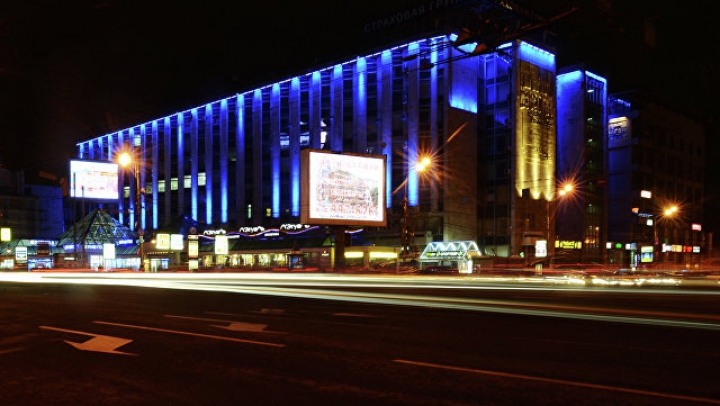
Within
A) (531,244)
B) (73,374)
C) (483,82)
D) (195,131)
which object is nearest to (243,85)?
(195,131)

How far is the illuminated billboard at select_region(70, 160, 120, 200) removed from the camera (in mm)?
34312

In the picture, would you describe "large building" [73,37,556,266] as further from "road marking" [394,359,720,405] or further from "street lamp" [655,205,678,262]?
"road marking" [394,359,720,405]

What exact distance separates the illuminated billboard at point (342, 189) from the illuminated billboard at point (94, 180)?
1188 cm

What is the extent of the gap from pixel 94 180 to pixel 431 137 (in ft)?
107

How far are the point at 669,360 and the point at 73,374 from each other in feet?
27.4

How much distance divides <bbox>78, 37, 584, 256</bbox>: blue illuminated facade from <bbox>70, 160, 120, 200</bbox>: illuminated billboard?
56.6 feet

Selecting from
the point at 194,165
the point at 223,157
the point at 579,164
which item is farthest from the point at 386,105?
the point at 194,165

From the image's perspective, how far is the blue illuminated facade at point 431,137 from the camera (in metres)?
58.3

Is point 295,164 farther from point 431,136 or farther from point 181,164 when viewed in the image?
point 181,164

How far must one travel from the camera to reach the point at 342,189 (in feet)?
113

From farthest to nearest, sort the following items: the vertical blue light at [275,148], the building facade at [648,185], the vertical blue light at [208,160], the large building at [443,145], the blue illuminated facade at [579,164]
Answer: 1. the vertical blue light at [208,160]
2. the building facade at [648,185]
3. the vertical blue light at [275,148]
4. the blue illuminated facade at [579,164]
5. the large building at [443,145]

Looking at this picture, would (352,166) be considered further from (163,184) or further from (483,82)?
(163,184)

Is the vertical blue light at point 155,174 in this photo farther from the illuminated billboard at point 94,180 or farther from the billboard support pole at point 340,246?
the billboard support pole at point 340,246

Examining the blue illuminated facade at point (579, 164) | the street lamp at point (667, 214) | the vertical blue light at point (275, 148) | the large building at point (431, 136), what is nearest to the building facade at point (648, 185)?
the street lamp at point (667, 214)
